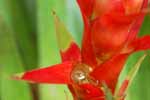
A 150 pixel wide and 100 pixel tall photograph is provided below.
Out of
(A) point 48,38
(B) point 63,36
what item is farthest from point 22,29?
(B) point 63,36

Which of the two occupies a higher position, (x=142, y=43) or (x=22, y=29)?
(x=142, y=43)

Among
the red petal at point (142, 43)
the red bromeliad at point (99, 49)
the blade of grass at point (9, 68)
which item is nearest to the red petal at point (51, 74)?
the red bromeliad at point (99, 49)

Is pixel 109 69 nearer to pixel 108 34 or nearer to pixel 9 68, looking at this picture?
pixel 108 34

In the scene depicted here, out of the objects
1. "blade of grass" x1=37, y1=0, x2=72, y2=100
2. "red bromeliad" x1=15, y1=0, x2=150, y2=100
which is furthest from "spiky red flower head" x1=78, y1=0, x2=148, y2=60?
"blade of grass" x1=37, y1=0, x2=72, y2=100

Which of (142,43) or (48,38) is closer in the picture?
(142,43)

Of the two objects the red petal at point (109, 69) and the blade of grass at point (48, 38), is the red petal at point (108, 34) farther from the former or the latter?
the blade of grass at point (48, 38)

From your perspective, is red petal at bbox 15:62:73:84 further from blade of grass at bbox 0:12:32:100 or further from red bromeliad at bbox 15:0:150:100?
blade of grass at bbox 0:12:32:100

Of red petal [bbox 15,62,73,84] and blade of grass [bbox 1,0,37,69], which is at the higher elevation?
red petal [bbox 15,62,73,84]

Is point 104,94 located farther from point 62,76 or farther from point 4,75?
point 4,75
